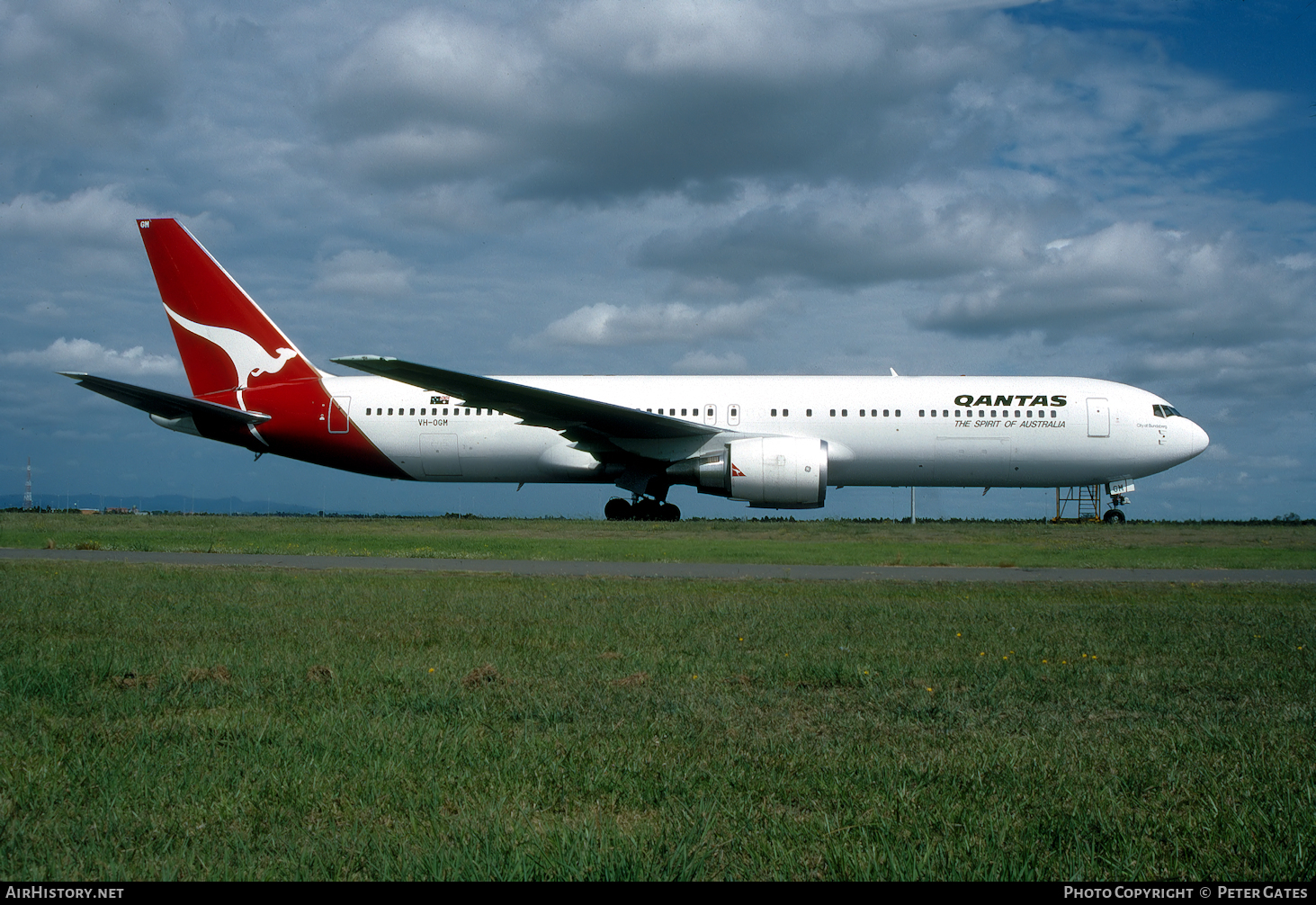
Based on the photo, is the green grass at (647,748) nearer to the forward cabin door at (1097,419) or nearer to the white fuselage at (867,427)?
the white fuselage at (867,427)

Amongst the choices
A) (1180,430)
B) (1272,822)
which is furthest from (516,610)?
(1180,430)

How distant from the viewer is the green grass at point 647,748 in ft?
8.37

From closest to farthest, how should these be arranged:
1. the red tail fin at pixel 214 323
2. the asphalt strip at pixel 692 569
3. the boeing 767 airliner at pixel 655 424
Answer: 1. the asphalt strip at pixel 692 569
2. the boeing 767 airliner at pixel 655 424
3. the red tail fin at pixel 214 323

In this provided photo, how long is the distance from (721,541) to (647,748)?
12777mm

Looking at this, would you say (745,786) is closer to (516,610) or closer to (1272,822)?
(1272,822)

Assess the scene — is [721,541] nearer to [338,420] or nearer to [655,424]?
[655,424]

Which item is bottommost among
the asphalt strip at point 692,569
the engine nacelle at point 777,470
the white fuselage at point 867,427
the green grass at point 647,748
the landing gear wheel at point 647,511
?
the green grass at point 647,748

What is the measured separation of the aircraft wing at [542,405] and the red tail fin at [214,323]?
5670 mm

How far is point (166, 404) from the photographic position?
21844mm

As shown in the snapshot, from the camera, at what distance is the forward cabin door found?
2191 centimetres

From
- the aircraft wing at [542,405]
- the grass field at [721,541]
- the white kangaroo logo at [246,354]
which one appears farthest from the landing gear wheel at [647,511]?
the white kangaroo logo at [246,354]

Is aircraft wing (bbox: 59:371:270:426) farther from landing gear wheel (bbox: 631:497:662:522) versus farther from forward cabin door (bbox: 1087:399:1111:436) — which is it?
forward cabin door (bbox: 1087:399:1111:436)

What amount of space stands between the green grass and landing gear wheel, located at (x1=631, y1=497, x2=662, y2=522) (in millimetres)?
14736

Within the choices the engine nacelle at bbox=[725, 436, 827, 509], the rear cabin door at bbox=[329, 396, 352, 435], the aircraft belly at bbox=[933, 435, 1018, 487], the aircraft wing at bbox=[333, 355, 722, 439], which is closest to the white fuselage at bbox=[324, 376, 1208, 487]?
the aircraft belly at bbox=[933, 435, 1018, 487]
